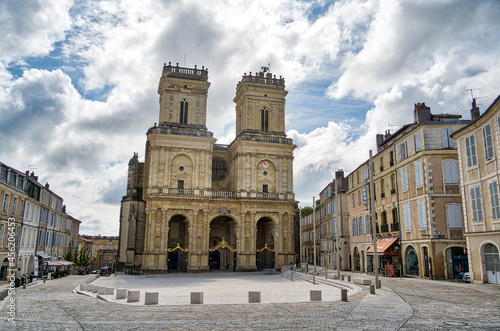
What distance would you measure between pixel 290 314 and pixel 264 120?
4033cm

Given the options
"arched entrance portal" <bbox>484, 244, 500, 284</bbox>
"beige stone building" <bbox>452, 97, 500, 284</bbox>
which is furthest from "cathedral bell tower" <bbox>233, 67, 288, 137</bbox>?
"arched entrance portal" <bbox>484, 244, 500, 284</bbox>

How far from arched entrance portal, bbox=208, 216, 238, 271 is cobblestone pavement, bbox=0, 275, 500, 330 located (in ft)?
104

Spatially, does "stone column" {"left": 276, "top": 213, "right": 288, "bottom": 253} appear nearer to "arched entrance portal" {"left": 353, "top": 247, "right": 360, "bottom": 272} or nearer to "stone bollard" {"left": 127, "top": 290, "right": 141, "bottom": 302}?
"arched entrance portal" {"left": 353, "top": 247, "right": 360, "bottom": 272}

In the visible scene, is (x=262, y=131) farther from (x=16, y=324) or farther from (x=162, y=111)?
(x=16, y=324)

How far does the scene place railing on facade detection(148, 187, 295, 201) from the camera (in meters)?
46.4

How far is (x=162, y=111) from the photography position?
2010 inches

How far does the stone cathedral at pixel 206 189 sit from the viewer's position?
46312 mm

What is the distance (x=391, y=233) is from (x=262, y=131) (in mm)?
23833

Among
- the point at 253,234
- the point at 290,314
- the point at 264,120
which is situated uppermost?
the point at 264,120

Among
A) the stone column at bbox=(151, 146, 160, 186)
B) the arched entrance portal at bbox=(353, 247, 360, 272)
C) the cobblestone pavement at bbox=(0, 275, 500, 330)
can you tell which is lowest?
the cobblestone pavement at bbox=(0, 275, 500, 330)

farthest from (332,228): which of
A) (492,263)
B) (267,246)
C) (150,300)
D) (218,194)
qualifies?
(150,300)

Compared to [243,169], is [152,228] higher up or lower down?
lower down

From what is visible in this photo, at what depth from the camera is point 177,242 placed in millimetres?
50344

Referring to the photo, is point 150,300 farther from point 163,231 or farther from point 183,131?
point 183,131
